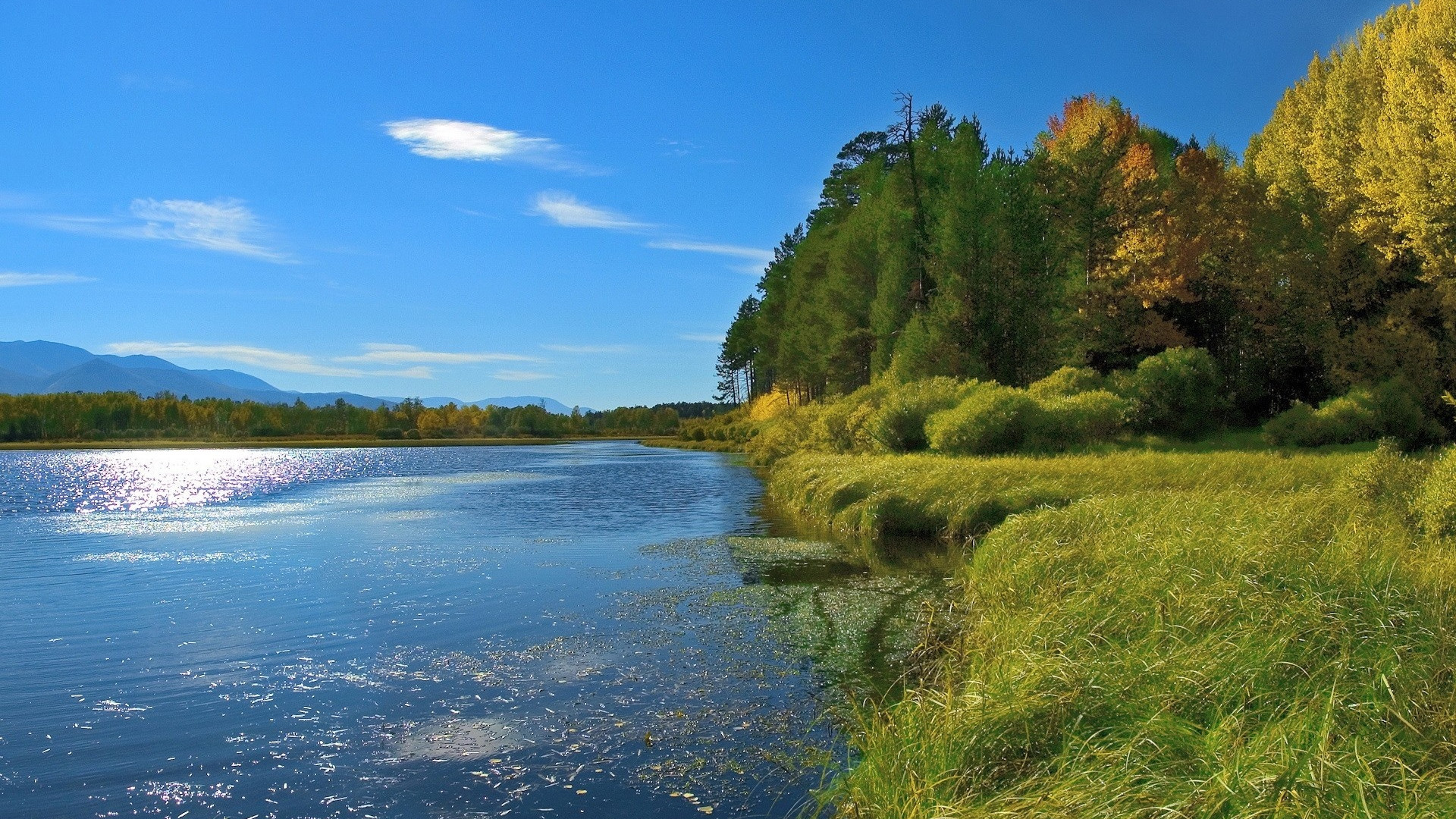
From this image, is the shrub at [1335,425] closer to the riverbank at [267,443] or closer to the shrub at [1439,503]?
the shrub at [1439,503]

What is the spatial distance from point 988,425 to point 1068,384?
232 inches

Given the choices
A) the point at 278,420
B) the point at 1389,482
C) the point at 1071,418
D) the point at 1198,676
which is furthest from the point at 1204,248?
the point at 278,420

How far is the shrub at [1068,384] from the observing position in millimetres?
27016

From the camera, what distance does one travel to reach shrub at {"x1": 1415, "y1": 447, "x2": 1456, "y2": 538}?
34.2ft

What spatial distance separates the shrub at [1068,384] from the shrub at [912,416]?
7.11 ft

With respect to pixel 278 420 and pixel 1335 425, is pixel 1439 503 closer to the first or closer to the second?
pixel 1335 425

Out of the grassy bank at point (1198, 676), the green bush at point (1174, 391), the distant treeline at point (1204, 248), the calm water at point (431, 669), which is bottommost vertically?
the calm water at point (431, 669)

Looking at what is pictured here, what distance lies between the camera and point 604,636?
10.6 m

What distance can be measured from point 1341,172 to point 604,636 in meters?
30.6

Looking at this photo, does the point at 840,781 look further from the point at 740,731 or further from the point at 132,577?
the point at 132,577

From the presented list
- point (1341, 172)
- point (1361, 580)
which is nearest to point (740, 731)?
point (1361, 580)

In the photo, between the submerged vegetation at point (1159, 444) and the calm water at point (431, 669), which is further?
the calm water at point (431, 669)

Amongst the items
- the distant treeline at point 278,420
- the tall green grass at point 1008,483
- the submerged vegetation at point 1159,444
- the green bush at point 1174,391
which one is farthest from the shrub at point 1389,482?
the distant treeline at point 278,420

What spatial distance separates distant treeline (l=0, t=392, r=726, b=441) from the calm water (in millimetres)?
93505
